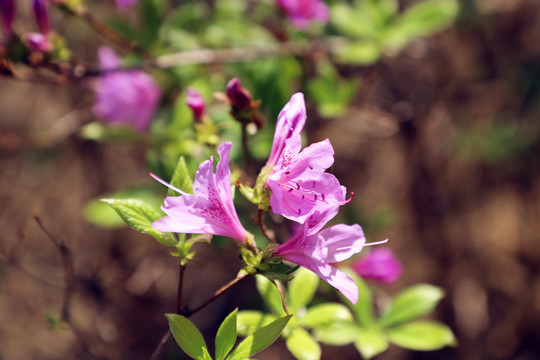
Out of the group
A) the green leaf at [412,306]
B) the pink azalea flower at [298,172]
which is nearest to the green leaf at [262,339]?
the pink azalea flower at [298,172]

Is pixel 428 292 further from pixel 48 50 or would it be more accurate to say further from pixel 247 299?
pixel 48 50

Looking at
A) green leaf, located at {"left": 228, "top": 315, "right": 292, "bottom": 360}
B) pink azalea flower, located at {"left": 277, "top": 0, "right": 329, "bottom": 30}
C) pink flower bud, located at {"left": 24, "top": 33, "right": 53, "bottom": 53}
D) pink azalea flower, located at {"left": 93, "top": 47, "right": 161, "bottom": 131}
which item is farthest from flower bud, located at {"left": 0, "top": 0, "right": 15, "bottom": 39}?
green leaf, located at {"left": 228, "top": 315, "right": 292, "bottom": 360}

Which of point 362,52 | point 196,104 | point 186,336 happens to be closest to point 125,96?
point 196,104

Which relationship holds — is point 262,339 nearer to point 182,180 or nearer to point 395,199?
point 182,180

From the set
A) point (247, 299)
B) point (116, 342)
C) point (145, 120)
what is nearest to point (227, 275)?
point (247, 299)

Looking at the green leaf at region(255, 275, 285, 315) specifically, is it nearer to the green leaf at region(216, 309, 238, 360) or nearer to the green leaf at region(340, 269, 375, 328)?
the green leaf at region(216, 309, 238, 360)

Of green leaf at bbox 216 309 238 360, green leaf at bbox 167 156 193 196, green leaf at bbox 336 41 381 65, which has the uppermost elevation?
green leaf at bbox 336 41 381 65
